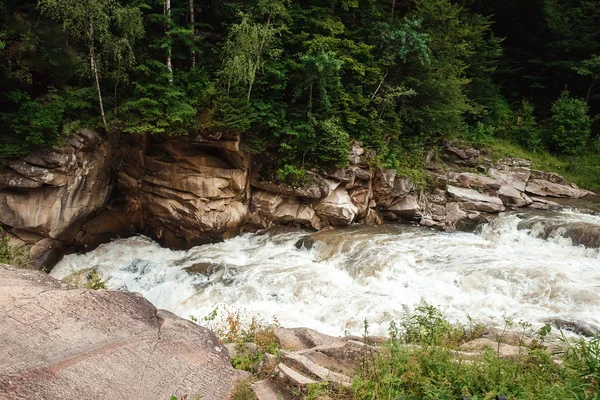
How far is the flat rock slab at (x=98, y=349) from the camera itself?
398 cm

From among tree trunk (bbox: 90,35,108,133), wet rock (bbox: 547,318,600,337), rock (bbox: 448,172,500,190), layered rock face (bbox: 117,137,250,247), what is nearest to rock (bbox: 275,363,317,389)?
wet rock (bbox: 547,318,600,337)

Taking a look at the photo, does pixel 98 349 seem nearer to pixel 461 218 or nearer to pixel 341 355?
pixel 341 355

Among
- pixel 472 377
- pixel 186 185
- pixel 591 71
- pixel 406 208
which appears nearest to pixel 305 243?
pixel 186 185

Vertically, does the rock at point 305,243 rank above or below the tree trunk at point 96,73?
below

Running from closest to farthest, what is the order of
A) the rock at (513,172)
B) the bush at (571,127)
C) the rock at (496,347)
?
the rock at (496,347) → the rock at (513,172) → the bush at (571,127)

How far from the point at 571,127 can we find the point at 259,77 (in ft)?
59.1

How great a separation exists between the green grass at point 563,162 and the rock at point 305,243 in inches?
470

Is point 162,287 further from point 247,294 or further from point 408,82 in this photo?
point 408,82

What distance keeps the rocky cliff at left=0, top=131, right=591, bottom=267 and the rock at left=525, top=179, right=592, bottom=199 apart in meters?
1.28

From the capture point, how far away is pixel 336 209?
13852mm

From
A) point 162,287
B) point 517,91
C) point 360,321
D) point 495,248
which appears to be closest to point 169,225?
point 162,287

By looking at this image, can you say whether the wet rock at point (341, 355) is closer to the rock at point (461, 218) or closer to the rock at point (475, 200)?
the rock at point (461, 218)

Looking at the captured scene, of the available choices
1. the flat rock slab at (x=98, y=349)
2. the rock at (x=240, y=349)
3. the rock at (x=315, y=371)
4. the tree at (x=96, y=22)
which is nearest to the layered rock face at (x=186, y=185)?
the tree at (x=96, y=22)

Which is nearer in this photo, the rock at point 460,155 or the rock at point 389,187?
the rock at point 389,187
